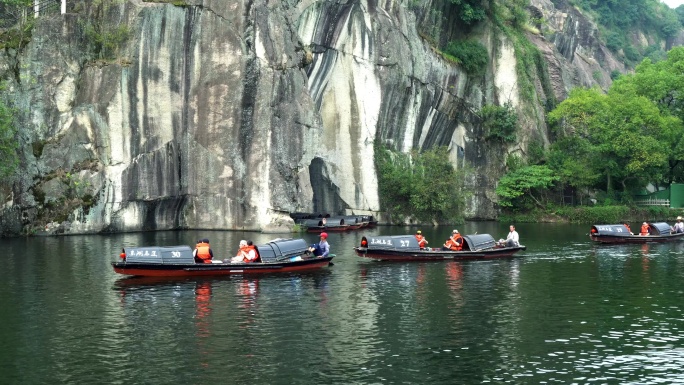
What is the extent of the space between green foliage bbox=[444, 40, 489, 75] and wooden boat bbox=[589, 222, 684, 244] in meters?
30.2

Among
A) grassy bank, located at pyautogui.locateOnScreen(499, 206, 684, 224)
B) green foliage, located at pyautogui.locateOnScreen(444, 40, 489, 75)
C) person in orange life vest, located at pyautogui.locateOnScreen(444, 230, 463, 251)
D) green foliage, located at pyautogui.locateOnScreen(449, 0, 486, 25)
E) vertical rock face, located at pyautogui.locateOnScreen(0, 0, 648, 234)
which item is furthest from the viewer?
green foliage, located at pyautogui.locateOnScreen(444, 40, 489, 75)

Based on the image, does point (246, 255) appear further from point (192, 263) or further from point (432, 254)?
point (432, 254)

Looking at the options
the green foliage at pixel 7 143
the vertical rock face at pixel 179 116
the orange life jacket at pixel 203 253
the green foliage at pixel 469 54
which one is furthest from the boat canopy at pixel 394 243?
the green foliage at pixel 469 54

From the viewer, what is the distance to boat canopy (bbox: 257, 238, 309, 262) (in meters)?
42.4

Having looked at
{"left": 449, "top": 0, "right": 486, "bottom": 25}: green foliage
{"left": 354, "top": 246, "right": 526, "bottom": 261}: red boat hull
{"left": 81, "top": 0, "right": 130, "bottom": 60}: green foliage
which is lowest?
{"left": 354, "top": 246, "right": 526, "bottom": 261}: red boat hull

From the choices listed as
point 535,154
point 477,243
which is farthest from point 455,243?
point 535,154

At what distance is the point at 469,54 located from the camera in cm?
8575

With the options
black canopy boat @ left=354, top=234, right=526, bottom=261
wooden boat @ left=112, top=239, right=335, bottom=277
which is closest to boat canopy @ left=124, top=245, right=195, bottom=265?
wooden boat @ left=112, top=239, right=335, bottom=277

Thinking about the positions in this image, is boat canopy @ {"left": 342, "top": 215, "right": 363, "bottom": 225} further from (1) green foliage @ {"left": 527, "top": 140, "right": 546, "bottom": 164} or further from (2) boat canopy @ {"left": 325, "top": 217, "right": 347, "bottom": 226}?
(1) green foliage @ {"left": 527, "top": 140, "right": 546, "bottom": 164}

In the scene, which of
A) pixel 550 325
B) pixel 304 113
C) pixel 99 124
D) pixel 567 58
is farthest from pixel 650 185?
pixel 550 325

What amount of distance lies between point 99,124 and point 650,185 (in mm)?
57319

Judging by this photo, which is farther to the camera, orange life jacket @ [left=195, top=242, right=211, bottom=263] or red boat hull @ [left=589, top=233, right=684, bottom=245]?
red boat hull @ [left=589, top=233, right=684, bottom=245]

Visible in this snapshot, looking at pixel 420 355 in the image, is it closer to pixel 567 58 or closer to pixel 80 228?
pixel 80 228

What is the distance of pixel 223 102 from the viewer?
217 feet
